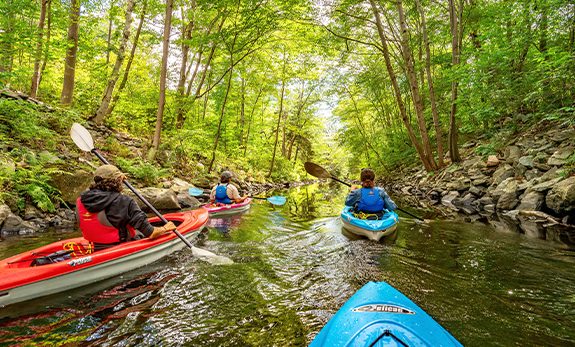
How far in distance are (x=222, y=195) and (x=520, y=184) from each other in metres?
8.06

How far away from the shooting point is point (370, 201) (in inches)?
199

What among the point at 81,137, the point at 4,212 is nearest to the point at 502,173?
the point at 81,137

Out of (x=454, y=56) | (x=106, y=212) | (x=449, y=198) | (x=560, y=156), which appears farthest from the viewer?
(x=454, y=56)

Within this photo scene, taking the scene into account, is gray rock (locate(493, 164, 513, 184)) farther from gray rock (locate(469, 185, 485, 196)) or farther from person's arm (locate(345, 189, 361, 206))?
person's arm (locate(345, 189, 361, 206))

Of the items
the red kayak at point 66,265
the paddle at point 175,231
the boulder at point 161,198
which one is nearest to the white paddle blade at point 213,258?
the paddle at point 175,231

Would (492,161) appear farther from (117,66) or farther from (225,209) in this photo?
(117,66)

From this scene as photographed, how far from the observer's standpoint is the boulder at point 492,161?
8547mm

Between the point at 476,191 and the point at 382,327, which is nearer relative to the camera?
the point at 382,327

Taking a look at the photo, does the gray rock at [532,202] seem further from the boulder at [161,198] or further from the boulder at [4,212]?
the boulder at [4,212]

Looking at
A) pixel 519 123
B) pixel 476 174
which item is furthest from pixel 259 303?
pixel 519 123

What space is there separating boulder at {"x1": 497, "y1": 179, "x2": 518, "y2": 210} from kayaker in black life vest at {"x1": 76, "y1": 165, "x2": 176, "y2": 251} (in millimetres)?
8648

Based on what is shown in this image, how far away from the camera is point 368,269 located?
3.34m

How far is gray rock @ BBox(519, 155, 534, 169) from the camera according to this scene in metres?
7.08

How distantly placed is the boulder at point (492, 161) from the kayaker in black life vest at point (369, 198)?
19.6 ft
